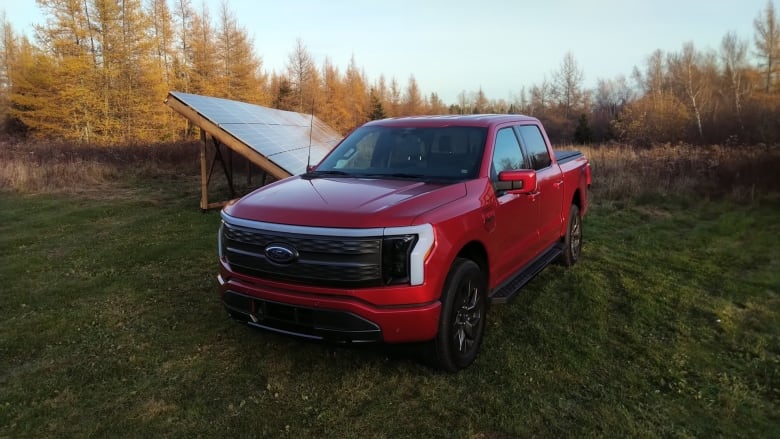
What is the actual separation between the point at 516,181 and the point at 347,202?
59.8 inches

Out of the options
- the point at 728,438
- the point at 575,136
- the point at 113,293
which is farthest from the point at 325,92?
the point at 728,438

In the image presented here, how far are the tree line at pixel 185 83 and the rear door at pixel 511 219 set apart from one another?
14.2 metres

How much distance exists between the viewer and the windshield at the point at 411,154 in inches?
169

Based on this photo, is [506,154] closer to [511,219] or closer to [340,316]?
[511,219]

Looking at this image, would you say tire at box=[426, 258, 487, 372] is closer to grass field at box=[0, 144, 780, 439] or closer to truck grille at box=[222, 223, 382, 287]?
grass field at box=[0, 144, 780, 439]

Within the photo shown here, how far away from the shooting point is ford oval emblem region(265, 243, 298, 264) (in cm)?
323

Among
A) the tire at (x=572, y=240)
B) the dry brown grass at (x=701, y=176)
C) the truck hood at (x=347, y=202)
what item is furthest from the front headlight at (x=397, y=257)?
the dry brown grass at (x=701, y=176)

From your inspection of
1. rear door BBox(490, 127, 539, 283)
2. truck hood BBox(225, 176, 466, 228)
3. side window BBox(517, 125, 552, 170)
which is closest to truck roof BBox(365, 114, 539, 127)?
rear door BBox(490, 127, 539, 283)

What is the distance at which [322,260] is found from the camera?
3.18 m

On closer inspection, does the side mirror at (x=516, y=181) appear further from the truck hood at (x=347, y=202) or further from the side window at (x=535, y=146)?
the side window at (x=535, y=146)

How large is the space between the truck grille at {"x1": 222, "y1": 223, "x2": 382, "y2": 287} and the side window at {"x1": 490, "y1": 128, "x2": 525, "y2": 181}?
1.65 m

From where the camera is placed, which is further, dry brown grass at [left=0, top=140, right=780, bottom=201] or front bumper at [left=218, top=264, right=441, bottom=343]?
dry brown grass at [left=0, top=140, right=780, bottom=201]

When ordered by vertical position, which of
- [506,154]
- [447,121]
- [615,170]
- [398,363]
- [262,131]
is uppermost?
→ [262,131]

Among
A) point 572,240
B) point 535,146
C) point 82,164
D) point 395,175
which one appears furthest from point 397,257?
point 82,164
